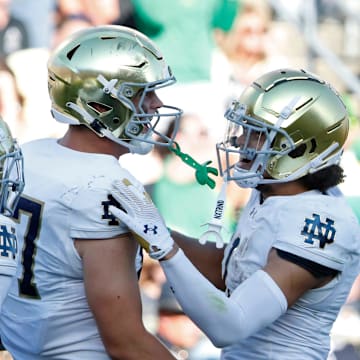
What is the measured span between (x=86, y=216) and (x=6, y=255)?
0.98 ft

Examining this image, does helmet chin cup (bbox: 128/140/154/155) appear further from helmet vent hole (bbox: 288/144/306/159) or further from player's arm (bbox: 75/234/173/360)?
helmet vent hole (bbox: 288/144/306/159)

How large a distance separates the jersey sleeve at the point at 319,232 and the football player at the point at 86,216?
40cm

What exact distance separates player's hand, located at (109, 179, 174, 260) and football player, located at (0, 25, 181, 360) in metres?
0.04

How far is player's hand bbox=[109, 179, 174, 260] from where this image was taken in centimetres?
249

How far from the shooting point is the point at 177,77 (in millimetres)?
5484

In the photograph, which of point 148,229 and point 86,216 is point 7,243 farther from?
point 148,229

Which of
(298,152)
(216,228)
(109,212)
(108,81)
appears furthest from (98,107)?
(298,152)

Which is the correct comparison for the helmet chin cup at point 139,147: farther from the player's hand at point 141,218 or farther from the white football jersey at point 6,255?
the white football jersey at point 6,255

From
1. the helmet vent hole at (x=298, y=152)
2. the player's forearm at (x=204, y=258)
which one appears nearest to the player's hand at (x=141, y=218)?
the helmet vent hole at (x=298, y=152)

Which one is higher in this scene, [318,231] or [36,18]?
[36,18]

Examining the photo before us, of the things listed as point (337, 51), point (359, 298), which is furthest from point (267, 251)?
point (337, 51)

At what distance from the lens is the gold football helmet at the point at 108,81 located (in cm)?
266

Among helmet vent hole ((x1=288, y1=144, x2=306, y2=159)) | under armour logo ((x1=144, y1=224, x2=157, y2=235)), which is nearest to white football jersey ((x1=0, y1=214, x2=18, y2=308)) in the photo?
under armour logo ((x1=144, y1=224, x2=157, y2=235))

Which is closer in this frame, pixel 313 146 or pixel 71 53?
pixel 71 53
